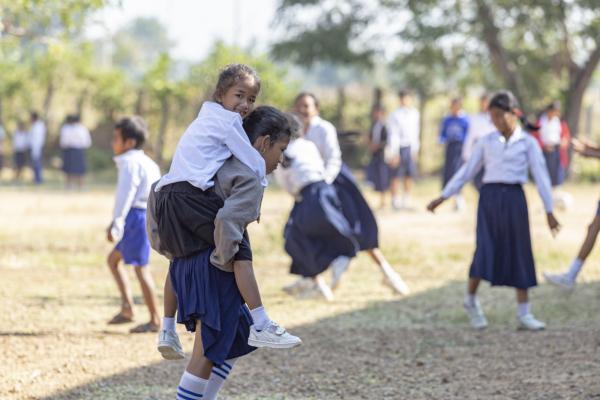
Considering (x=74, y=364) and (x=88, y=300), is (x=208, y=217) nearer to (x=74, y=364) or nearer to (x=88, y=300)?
(x=74, y=364)

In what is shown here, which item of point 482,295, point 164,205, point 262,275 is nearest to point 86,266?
point 262,275

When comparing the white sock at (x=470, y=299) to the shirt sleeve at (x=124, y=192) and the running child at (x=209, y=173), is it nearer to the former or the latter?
the shirt sleeve at (x=124, y=192)

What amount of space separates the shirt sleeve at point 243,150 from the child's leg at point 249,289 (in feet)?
1.16

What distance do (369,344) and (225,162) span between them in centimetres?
305

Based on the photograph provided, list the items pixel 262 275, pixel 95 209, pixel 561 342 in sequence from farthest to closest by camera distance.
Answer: pixel 95 209, pixel 262 275, pixel 561 342

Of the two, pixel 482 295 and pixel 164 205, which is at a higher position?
pixel 164 205

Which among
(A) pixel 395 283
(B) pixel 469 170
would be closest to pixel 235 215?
(B) pixel 469 170

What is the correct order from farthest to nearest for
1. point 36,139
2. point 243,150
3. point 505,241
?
point 36,139 < point 505,241 < point 243,150

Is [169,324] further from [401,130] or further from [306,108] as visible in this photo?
[401,130]

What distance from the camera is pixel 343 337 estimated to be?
726 centimetres

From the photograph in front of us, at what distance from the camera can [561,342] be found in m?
7.02

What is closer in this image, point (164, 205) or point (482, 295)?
point (164, 205)

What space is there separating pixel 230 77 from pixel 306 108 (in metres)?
4.06

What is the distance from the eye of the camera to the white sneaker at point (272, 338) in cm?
433
